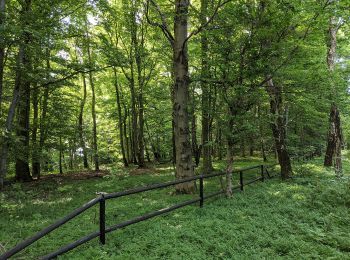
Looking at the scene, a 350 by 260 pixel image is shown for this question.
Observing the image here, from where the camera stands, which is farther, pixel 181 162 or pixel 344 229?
pixel 181 162

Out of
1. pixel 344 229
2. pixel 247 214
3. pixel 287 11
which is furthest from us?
pixel 287 11

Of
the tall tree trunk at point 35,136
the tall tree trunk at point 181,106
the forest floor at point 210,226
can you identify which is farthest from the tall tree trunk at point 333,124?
the tall tree trunk at point 35,136

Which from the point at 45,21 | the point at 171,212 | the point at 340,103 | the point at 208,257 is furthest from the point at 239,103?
the point at 45,21

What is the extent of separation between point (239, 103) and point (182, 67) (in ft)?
7.90

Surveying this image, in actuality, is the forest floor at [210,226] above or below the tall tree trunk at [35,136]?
below

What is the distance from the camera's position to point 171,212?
21.2 ft

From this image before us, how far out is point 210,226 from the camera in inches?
214

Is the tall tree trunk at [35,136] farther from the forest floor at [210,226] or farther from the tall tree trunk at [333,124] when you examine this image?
the tall tree trunk at [333,124]

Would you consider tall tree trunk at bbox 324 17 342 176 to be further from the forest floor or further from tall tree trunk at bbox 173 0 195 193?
tall tree trunk at bbox 173 0 195 193

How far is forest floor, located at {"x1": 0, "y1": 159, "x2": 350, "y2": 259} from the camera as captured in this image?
14.3 feet

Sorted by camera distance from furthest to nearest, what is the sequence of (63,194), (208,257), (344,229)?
(63,194)
(344,229)
(208,257)

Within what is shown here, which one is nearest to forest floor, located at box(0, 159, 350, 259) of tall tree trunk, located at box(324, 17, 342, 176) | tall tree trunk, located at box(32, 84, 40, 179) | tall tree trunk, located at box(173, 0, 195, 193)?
tall tree trunk, located at box(173, 0, 195, 193)

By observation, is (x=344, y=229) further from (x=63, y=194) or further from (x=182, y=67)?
(x=63, y=194)

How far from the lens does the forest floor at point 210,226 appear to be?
436cm
